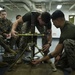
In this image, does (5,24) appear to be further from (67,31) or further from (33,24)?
(67,31)

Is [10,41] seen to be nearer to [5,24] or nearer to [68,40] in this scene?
[5,24]

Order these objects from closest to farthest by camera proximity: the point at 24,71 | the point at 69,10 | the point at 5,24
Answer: the point at 24,71, the point at 5,24, the point at 69,10

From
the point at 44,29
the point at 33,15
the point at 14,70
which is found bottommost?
the point at 14,70

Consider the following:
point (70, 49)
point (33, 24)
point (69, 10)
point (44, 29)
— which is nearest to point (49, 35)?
point (44, 29)

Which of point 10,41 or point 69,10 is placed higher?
point 69,10

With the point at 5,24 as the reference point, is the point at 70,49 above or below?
below

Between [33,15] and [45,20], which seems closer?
[45,20]

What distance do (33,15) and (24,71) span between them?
1106 mm

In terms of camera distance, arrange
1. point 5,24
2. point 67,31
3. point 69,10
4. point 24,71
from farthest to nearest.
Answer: point 69,10 < point 5,24 < point 24,71 < point 67,31

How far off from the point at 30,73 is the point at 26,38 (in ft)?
3.88

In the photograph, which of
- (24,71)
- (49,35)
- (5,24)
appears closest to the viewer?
(24,71)

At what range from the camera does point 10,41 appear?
17.4 feet

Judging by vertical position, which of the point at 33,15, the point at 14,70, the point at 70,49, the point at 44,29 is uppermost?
the point at 33,15

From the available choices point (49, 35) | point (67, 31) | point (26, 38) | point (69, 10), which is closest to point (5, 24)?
point (26, 38)
